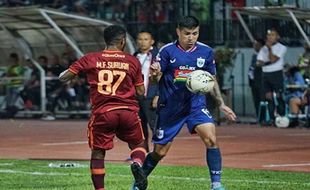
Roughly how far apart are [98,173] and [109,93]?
894 mm

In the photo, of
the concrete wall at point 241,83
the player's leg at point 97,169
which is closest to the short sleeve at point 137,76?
the player's leg at point 97,169

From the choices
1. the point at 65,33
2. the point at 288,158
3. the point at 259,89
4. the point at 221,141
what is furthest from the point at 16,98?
the point at 288,158

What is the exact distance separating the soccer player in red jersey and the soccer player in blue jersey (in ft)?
2.31

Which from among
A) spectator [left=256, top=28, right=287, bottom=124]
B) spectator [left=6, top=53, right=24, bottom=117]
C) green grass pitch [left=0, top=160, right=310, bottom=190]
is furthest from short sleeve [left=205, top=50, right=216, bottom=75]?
spectator [left=6, top=53, right=24, bottom=117]

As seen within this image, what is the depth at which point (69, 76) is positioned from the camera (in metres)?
12.5

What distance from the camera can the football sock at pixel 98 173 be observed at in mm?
12289

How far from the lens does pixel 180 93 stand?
43.8ft

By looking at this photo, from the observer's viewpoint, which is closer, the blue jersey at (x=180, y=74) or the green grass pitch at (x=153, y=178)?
the blue jersey at (x=180, y=74)

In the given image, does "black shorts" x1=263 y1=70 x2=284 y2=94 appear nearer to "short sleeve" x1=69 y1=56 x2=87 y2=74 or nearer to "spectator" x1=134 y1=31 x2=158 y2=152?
"spectator" x1=134 y1=31 x2=158 y2=152

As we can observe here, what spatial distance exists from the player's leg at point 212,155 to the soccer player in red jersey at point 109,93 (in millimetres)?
865

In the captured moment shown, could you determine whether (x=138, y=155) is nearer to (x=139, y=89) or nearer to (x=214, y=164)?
(x=139, y=89)

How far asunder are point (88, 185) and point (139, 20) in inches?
758

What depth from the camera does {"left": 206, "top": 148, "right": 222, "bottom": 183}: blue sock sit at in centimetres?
1280

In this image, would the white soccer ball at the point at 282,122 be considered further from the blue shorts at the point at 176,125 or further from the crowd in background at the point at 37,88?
the blue shorts at the point at 176,125
